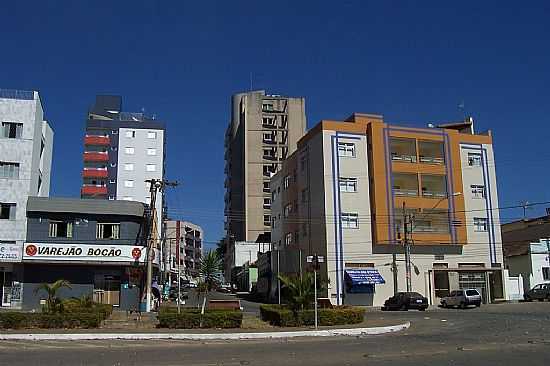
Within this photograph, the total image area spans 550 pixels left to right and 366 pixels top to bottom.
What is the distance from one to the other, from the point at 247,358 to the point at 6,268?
30.6 m

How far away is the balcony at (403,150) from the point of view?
53.8 metres

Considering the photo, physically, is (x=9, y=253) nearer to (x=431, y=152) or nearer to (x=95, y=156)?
(x=431, y=152)

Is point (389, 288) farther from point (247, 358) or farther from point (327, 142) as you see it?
point (247, 358)

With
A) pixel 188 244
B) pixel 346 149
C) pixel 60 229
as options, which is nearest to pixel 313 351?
pixel 60 229

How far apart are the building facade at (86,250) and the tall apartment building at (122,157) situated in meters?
47.7

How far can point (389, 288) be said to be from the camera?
50.7m

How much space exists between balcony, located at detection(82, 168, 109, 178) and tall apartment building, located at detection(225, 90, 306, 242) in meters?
21.9

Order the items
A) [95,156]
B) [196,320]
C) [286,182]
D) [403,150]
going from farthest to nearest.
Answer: [95,156]
[286,182]
[403,150]
[196,320]

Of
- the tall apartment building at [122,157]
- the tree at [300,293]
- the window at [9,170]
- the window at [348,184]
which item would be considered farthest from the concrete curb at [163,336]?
the tall apartment building at [122,157]

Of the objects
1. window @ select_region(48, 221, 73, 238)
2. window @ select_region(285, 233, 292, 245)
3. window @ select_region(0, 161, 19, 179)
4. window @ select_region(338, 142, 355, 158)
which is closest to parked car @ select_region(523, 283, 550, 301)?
window @ select_region(338, 142, 355, 158)

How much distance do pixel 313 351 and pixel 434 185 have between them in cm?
4203

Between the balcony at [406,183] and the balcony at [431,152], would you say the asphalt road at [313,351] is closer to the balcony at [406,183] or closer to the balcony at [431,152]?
the balcony at [406,183]

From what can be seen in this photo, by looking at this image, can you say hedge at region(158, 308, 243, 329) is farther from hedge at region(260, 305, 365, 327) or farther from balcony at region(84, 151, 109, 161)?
balcony at region(84, 151, 109, 161)

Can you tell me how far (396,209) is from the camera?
52.2 m
